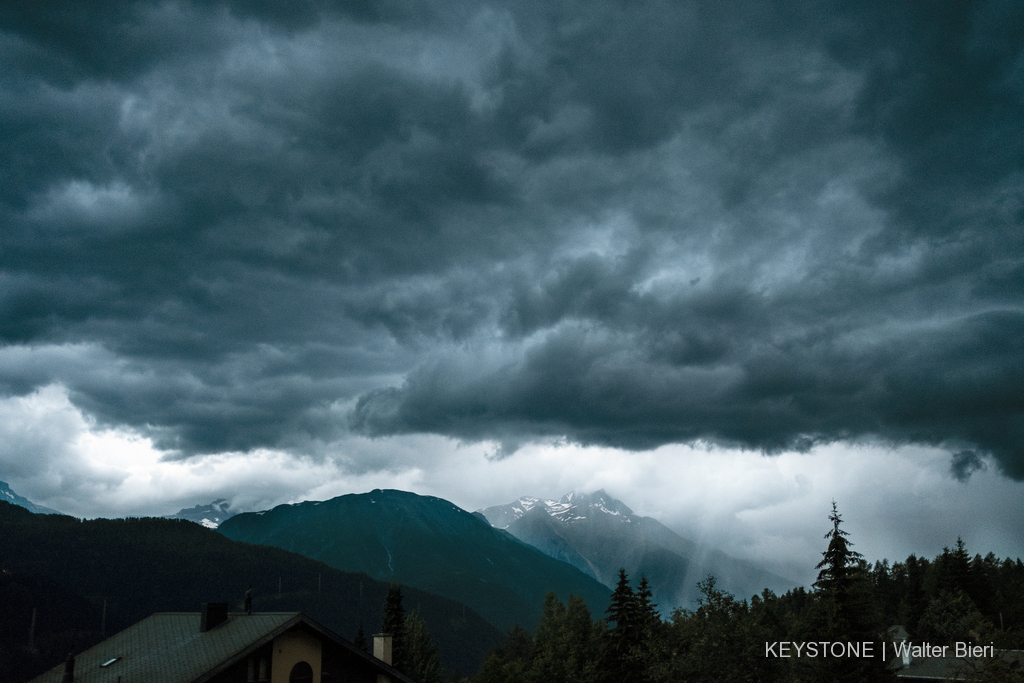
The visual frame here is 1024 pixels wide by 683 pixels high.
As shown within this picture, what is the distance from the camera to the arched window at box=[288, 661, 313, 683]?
1538 inches

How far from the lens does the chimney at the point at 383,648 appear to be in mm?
45031

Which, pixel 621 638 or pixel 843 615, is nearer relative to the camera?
pixel 843 615

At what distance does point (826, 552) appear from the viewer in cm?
6234

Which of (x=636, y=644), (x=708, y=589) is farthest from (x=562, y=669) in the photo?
(x=708, y=589)

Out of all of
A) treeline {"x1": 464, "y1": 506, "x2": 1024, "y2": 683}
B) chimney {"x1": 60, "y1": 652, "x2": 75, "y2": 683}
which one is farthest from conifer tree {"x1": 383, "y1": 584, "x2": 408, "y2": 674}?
chimney {"x1": 60, "y1": 652, "x2": 75, "y2": 683}

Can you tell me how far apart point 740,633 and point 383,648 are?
2464 centimetres

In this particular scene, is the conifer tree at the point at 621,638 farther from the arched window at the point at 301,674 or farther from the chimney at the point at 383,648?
the arched window at the point at 301,674

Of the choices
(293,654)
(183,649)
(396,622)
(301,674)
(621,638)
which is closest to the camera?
(183,649)

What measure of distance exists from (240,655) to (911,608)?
143 meters

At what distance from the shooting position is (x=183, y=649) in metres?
39.0

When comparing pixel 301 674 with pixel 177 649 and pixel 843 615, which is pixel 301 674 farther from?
pixel 843 615

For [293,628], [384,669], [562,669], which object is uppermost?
[293,628]

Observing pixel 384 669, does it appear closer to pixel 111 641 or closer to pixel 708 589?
pixel 111 641

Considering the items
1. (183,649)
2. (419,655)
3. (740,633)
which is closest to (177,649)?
(183,649)
